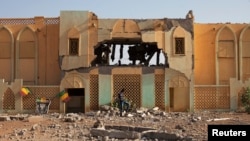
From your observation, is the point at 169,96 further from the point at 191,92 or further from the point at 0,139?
the point at 0,139

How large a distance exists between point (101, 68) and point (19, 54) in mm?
5238

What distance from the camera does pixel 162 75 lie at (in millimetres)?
22656

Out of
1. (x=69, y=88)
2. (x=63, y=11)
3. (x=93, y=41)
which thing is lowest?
(x=69, y=88)

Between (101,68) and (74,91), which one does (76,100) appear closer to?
(74,91)

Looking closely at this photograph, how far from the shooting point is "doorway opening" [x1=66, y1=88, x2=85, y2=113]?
23.6 metres

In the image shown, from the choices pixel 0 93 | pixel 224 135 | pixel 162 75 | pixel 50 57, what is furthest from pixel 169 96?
pixel 224 135

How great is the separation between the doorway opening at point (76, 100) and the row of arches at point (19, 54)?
7.99ft

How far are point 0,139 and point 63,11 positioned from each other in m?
11.9

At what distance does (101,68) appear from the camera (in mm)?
22516

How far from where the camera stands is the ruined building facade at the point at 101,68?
885 inches

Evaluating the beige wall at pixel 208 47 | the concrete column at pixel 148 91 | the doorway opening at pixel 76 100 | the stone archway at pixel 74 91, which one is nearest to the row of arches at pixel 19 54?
the stone archway at pixel 74 91

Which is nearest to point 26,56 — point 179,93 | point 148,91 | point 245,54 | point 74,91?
point 74,91

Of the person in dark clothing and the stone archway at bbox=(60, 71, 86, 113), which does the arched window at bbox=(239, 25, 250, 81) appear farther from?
the stone archway at bbox=(60, 71, 86, 113)

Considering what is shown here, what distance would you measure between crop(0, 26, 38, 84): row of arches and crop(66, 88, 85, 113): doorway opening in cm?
244
